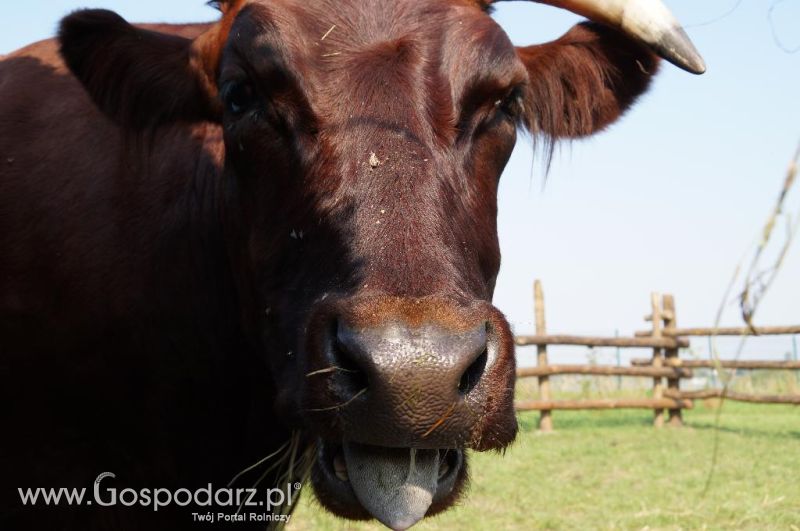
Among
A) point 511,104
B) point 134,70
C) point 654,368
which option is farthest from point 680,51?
point 654,368

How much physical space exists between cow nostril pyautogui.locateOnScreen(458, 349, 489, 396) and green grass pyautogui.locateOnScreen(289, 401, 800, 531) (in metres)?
1.18

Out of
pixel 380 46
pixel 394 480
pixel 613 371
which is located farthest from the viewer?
pixel 613 371

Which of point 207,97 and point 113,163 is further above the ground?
point 207,97

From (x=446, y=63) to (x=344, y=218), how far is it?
700 mm

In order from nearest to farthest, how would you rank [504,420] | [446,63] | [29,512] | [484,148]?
[504,420]
[446,63]
[484,148]
[29,512]

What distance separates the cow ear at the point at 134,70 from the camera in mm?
3549

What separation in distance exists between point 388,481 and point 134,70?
2015 millimetres

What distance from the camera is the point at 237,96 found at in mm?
3150

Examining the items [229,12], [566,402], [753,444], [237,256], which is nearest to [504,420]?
[237,256]

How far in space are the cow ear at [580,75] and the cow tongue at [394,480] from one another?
75.8 inches

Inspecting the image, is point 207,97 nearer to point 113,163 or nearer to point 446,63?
point 113,163

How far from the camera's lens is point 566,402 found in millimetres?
17609

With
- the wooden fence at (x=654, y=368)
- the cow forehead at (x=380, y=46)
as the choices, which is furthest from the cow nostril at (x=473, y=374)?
the wooden fence at (x=654, y=368)

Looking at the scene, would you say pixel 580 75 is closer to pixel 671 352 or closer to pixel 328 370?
pixel 328 370
